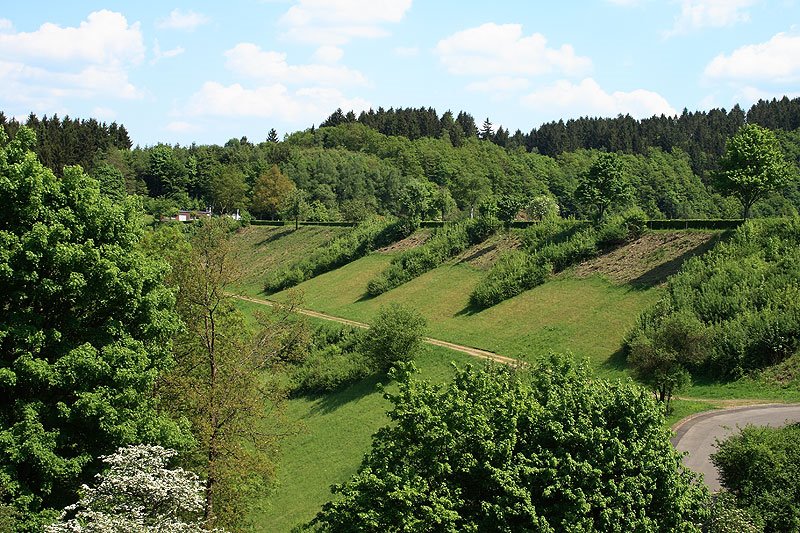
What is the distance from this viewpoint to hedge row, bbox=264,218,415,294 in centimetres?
7906

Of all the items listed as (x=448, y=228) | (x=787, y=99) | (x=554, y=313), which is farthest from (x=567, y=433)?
(x=787, y=99)

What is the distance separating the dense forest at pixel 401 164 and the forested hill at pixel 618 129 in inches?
12.3

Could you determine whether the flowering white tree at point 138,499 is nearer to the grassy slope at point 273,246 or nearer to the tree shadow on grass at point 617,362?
the tree shadow on grass at point 617,362

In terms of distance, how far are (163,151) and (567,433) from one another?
146883 millimetres

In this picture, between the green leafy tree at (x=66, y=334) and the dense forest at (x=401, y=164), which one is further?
the dense forest at (x=401, y=164)

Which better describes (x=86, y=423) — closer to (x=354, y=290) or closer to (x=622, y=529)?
(x=622, y=529)

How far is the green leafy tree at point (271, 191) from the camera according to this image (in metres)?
118

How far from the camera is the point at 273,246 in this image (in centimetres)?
9675

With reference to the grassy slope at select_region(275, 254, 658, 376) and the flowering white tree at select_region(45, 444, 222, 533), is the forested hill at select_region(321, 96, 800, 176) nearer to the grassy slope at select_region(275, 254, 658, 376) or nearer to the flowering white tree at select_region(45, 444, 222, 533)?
the grassy slope at select_region(275, 254, 658, 376)

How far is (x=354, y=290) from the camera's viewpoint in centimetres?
6912

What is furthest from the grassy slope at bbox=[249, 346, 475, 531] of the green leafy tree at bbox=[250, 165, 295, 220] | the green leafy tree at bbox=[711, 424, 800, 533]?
the green leafy tree at bbox=[250, 165, 295, 220]

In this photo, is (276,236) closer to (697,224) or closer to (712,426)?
(697,224)

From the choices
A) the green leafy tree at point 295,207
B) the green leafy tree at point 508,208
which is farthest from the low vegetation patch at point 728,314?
the green leafy tree at point 295,207

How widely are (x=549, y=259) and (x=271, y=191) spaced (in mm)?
71159
